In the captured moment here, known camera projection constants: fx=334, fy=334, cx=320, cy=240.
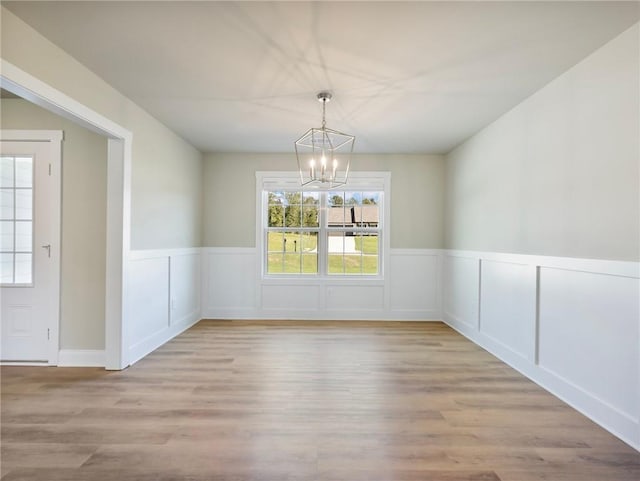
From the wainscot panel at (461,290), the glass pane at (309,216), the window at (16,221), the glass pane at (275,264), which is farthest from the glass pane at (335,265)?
the window at (16,221)

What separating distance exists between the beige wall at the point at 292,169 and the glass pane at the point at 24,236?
2.14m

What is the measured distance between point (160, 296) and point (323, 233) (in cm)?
241

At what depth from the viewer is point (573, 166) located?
2.43m

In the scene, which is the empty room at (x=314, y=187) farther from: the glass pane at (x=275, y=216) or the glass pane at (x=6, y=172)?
the glass pane at (x=275, y=216)

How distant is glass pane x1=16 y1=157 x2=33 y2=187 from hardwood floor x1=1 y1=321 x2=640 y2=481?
1.67m

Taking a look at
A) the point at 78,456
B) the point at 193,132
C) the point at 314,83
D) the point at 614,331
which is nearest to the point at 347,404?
the point at 78,456

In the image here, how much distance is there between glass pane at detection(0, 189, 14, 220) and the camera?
3035 millimetres

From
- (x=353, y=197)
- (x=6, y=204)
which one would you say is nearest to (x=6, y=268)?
(x=6, y=204)

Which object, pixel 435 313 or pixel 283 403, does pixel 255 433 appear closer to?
pixel 283 403

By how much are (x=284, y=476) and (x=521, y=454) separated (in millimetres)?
1310

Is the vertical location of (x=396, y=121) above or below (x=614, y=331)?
above

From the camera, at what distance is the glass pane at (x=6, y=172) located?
304 centimetres

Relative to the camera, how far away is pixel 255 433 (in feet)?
6.64

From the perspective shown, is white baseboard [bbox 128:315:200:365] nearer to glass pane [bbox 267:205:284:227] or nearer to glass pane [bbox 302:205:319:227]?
glass pane [bbox 267:205:284:227]
